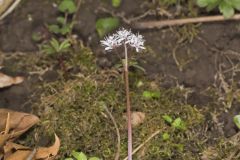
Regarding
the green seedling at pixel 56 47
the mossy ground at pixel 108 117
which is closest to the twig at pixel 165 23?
the mossy ground at pixel 108 117

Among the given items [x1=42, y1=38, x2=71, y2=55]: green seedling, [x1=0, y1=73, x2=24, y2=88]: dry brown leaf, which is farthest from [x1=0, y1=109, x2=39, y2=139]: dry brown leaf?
[x1=42, y1=38, x2=71, y2=55]: green seedling

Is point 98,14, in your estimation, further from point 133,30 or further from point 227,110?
point 227,110

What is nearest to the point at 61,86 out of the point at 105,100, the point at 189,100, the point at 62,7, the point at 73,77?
the point at 73,77

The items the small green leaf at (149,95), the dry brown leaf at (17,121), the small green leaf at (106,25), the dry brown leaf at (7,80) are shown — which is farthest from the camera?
the small green leaf at (106,25)

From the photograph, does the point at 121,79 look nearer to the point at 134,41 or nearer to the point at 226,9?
the point at 134,41

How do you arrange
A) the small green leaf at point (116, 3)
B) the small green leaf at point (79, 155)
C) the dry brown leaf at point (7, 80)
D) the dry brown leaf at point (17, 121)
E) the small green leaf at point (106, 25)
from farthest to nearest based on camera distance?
the small green leaf at point (116, 3) < the small green leaf at point (106, 25) < the dry brown leaf at point (7, 80) < the dry brown leaf at point (17, 121) < the small green leaf at point (79, 155)

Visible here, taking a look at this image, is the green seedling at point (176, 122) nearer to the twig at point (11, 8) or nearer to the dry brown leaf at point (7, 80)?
the dry brown leaf at point (7, 80)

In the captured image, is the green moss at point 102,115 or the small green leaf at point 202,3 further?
the small green leaf at point 202,3

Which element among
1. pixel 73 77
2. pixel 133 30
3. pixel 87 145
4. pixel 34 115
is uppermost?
pixel 133 30
